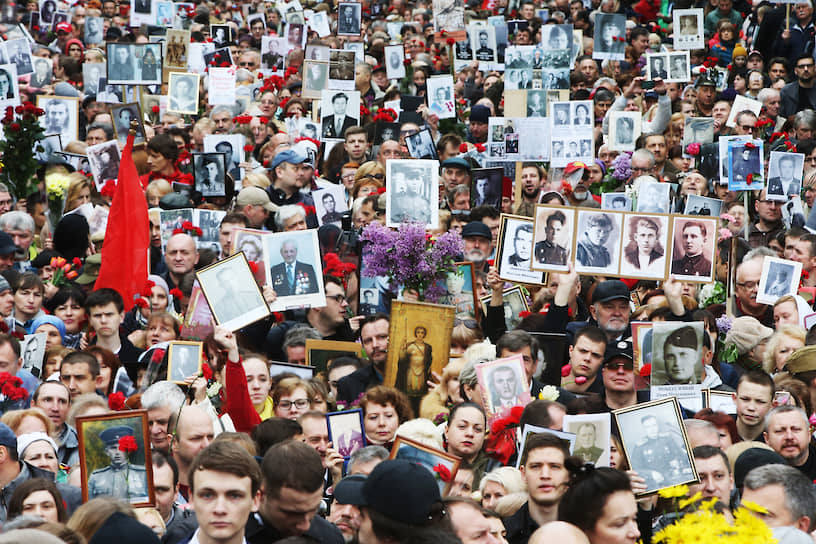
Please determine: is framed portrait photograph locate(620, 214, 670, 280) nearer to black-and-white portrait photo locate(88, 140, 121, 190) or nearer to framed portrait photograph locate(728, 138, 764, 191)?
framed portrait photograph locate(728, 138, 764, 191)

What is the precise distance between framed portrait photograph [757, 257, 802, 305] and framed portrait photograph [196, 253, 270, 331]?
3.88 metres

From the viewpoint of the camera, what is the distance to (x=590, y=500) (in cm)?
544

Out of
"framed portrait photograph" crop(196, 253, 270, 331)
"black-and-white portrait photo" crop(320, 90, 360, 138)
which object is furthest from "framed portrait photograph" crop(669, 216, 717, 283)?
"black-and-white portrait photo" crop(320, 90, 360, 138)

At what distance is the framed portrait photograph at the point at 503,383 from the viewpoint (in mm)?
7672

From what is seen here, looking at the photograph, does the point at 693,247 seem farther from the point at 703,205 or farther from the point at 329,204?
the point at 329,204

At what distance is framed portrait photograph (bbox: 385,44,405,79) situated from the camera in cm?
1927

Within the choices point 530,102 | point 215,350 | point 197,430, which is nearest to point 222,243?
point 215,350

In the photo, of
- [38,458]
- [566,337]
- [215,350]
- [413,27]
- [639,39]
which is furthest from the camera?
[413,27]

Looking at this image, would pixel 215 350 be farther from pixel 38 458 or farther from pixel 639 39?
pixel 639 39

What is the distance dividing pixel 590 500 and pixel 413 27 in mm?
18012

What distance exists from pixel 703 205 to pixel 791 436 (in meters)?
4.94

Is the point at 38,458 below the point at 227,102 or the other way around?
below

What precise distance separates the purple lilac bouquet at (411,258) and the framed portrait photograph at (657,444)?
2.89m

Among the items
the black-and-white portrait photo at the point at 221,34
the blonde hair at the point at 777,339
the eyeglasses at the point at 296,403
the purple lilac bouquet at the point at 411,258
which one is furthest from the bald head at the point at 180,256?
the black-and-white portrait photo at the point at 221,34
